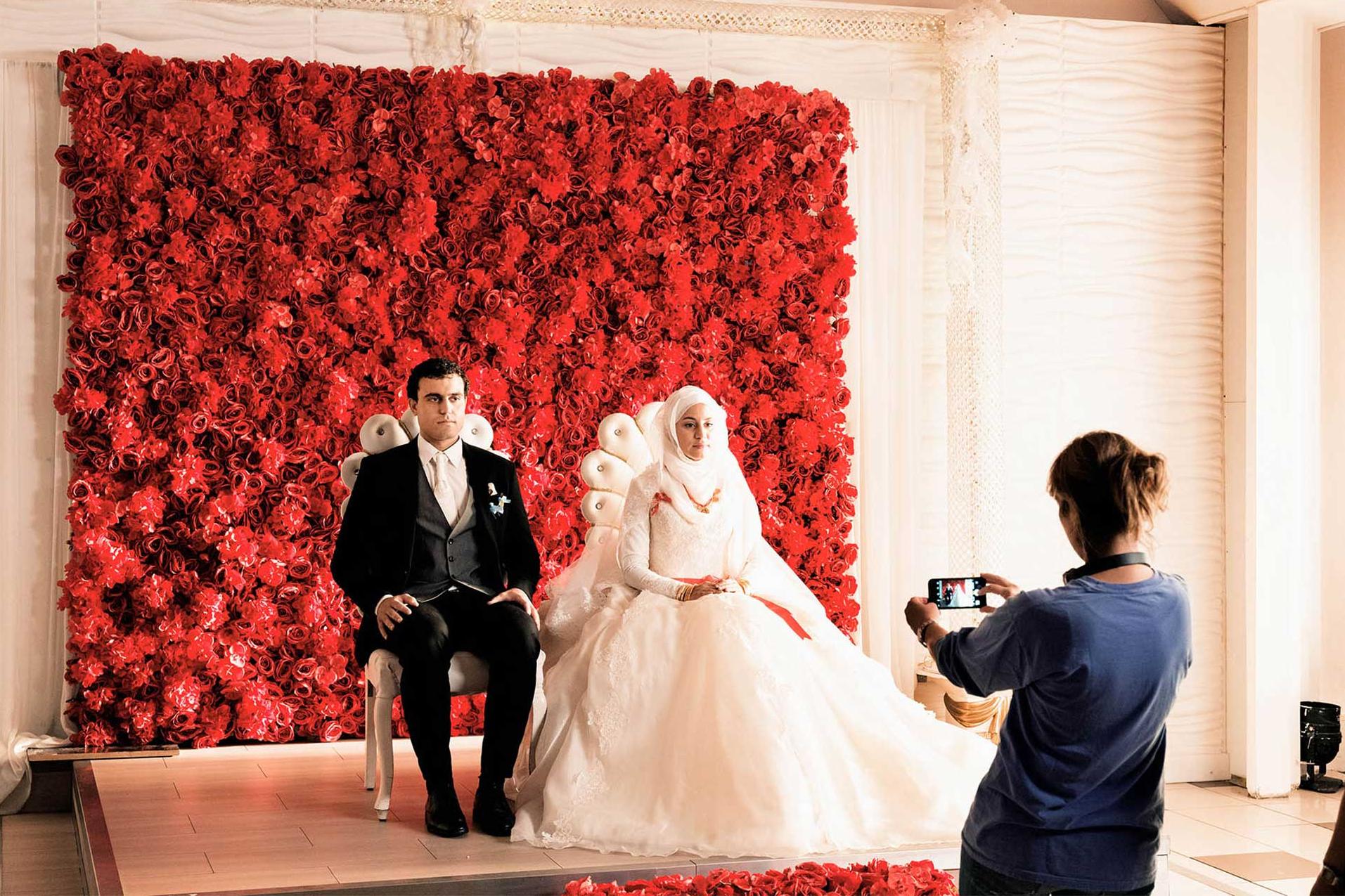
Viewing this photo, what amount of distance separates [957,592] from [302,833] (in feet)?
8.60

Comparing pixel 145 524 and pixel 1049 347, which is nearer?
pixel 145 524

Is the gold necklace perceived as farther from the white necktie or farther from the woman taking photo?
the woman taking photo

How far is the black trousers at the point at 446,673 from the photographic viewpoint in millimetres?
4469

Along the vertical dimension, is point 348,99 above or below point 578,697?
above

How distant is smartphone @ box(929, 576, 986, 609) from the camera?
259 centimetres

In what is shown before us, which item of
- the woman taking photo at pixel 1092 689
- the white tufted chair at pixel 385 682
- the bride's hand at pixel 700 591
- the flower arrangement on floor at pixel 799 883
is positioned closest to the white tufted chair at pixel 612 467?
the white tufted chair at pixel 385 682

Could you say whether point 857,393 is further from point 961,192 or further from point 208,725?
point 208,725

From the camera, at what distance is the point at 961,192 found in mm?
6223

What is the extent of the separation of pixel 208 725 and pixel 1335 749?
15.7ft

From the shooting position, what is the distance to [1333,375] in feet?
21.2

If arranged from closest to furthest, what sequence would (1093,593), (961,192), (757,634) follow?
1. (1093,593)
2. (757,634)
3. (961,192)

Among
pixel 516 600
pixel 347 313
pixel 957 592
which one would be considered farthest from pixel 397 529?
pixel 957 592

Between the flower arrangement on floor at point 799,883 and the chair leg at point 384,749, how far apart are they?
86 cm

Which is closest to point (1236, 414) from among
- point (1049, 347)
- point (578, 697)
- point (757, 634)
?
point (1049, 347)
